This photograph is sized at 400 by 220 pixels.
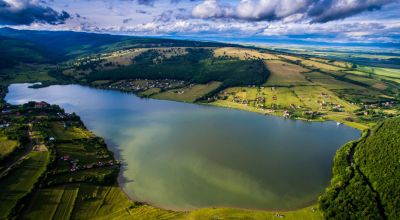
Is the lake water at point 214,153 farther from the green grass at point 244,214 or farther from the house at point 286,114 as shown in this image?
→ the house at point 286,114

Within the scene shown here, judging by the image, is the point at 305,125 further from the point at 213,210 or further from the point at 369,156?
the point at 213,210

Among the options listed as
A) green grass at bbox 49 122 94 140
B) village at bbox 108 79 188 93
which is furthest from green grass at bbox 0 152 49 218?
village at bbox 108 79 188 93

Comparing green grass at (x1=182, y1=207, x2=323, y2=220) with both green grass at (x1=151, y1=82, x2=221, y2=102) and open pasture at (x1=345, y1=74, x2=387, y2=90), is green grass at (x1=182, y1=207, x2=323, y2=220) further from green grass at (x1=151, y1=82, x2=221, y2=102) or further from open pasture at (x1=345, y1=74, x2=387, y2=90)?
open pasture at (x1=345, y1=74, x2=387, y2=90)

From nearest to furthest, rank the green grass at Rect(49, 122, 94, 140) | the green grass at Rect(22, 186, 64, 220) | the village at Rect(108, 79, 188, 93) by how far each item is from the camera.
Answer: the green grass at Rect(22, 186, 64, 220)
the green grass at Rect(49, 122, 94, 140)
the village at Rect(108, 79, 188, 93)

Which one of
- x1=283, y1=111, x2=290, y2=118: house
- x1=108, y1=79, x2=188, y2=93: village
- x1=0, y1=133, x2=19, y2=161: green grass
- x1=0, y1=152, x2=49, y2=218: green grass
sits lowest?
x1=108, y1=79, x2=188, y2=93: village

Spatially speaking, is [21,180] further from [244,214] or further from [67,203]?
[244,214]

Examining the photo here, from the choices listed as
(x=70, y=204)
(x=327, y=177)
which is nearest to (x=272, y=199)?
(x=327, y=177)
